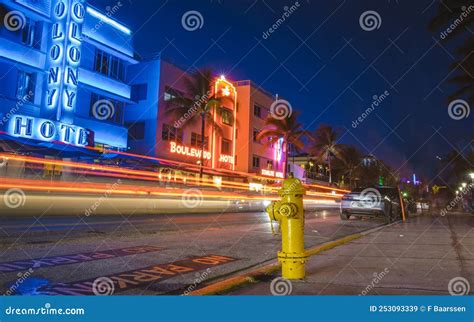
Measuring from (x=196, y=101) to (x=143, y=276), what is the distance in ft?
91.0

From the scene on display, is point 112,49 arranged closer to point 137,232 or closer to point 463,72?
point 137,232

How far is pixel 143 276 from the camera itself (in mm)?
5035

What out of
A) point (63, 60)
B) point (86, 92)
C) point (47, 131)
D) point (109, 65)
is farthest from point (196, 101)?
point (47, 131)

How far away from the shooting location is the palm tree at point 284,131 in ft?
145

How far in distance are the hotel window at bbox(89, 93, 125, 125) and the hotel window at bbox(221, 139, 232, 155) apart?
12947mm

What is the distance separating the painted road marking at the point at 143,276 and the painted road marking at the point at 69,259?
3.61 feet

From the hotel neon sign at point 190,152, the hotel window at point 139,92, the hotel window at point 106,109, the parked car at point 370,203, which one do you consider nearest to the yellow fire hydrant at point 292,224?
the parked car at point 370,203

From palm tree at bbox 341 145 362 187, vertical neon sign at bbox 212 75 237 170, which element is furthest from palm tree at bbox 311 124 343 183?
vertical neon sign at bbox 212 75 237 170

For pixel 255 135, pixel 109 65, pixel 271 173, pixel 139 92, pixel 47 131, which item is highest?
pixel 109 65

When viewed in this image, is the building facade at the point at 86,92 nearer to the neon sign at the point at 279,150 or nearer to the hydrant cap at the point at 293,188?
the neon sign at the point at 279,150

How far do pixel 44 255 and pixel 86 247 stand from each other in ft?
3.45

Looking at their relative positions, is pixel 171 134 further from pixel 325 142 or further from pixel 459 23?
pixel 325 142

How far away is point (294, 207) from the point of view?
4.71 meters

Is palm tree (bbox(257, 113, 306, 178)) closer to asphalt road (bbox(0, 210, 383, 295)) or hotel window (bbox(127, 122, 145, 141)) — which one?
hotel window (bbox(127, 122, 145, 141))
